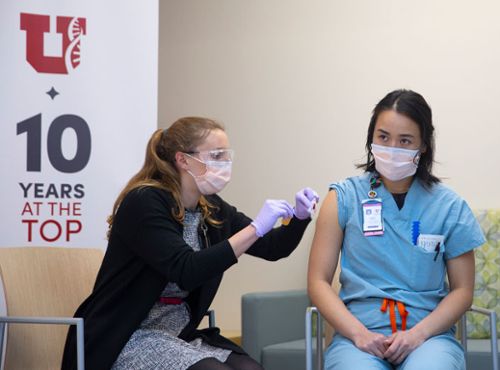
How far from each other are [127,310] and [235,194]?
83.1 inches

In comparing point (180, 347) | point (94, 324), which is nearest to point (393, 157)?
point (180, 347)

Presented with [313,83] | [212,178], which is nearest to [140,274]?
[212,178]

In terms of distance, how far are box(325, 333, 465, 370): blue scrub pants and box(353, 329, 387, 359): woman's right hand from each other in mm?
14

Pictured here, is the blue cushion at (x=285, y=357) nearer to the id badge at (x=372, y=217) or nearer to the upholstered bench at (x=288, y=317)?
the upholstered bench at (x=288, y=317)

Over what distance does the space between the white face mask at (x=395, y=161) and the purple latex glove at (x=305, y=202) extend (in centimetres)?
24

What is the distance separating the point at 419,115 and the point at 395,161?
0.57 ft

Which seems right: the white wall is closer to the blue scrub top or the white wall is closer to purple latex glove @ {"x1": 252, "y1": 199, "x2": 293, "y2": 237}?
the blue scrub top

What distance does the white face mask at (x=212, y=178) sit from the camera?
215 centimetres

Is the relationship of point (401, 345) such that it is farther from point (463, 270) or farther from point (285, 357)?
point (285, 357)

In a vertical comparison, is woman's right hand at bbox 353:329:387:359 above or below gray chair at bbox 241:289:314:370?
above

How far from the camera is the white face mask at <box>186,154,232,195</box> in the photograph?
2.15 meters

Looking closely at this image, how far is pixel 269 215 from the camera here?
2018mm

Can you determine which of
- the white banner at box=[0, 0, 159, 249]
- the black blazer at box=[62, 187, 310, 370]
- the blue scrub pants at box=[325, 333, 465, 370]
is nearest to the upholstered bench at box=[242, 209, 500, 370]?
the white banner at box=[0, 0, 159, 249]

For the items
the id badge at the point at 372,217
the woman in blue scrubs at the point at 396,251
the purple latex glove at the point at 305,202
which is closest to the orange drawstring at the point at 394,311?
the woman in blue scrubs at the point at 396,251
